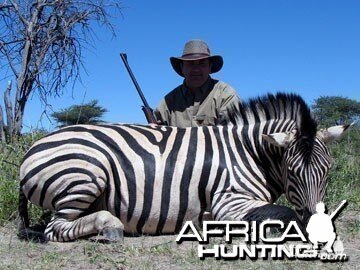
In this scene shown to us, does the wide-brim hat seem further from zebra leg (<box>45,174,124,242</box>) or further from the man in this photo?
zebra leg (<box>45,174,124,242</box>)

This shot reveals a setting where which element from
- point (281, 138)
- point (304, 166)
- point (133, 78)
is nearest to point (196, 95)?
point (133, 78)

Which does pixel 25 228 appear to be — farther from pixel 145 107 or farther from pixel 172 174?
pixel 145 107

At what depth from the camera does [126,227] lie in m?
3.28

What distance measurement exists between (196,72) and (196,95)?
196 mm

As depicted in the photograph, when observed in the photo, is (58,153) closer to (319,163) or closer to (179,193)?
(179,193)

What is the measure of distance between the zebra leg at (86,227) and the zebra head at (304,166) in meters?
0.97

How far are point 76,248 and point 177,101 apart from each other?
7.15ft

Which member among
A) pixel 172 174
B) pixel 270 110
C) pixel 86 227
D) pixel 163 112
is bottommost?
pixel 86 227

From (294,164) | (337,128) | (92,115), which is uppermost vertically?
(92,115)

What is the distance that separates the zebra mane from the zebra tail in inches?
53.3

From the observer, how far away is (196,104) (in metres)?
4.68

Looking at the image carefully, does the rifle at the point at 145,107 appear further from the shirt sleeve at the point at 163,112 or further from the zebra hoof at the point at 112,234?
the zebra hoof at the point at 112,234

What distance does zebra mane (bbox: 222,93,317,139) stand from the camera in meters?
3.31

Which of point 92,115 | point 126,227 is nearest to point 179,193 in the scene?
point 126,227
